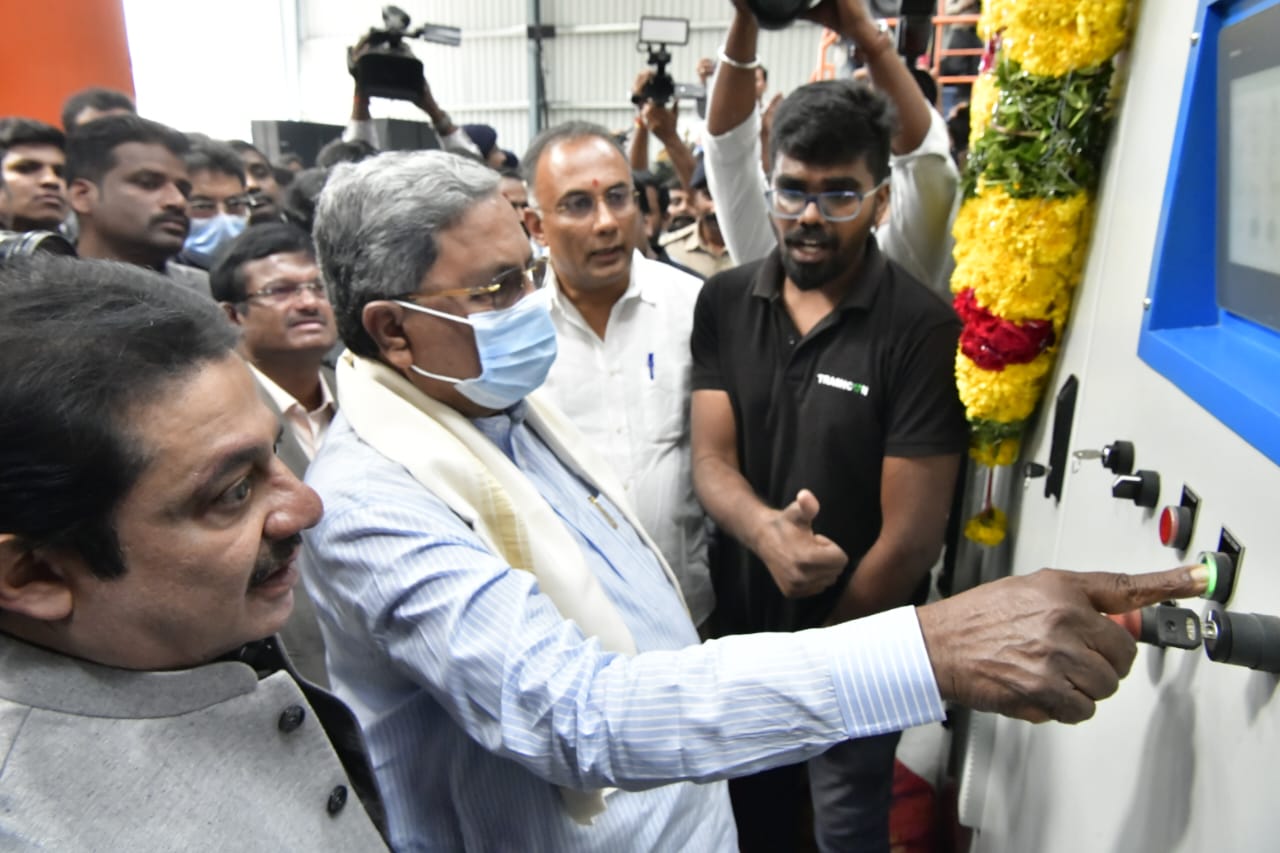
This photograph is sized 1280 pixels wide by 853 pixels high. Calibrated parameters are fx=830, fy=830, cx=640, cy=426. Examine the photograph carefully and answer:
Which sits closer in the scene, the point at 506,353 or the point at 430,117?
the point at 506,353

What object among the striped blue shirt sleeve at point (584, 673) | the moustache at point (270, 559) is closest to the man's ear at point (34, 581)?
the moustache at point (270, 559)

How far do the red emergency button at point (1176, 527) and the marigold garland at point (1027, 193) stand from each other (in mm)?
649

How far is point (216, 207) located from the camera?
3.72 metres

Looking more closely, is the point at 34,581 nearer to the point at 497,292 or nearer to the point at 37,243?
the point at 37,243

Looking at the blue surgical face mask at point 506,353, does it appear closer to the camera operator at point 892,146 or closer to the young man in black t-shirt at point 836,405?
the young man in black t-shirt at point 836,405

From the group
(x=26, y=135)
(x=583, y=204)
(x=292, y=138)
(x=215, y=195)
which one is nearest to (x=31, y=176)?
(x=26, y=135)

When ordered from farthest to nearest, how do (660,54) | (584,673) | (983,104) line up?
(660,54), (983,104), (584,673)

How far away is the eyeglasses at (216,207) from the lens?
12.1 ft

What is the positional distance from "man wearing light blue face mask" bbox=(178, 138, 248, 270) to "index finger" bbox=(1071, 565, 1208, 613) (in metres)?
3.60

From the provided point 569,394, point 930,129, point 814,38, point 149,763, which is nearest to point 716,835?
point 149,763

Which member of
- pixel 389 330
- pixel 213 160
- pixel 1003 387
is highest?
pixel 213 160

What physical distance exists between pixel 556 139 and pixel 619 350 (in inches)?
22.1

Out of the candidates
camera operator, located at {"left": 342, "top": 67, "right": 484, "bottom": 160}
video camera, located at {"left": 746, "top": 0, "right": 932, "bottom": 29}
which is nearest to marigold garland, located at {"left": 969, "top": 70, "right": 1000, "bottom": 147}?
video camera, located at {"left": 746, "top": 0, "right": 932, "bottom": 29}

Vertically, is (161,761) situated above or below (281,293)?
below
